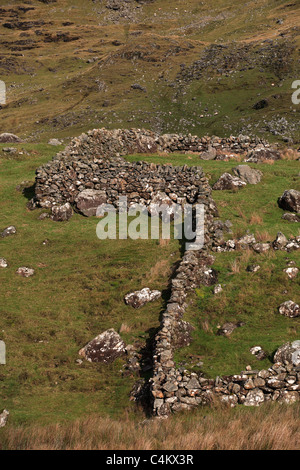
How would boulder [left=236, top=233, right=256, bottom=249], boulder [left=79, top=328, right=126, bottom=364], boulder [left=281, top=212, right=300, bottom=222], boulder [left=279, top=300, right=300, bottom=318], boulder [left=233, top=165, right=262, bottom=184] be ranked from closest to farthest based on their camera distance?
boulder [left=79, top=328, right=126, bottom=364] → boulder [left=279, top=300, right=300, bottom=318] → boulder [left=236, top=233, right=256, bottom=249] → boulder [left=281, top=212, right=300, bottom=222] → boulder [left=233, top=165, right=262, bottom=184]

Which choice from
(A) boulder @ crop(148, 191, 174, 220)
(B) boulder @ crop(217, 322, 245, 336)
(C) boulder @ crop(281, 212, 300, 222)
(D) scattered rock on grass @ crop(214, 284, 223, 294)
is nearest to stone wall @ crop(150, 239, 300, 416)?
(B) boulder @ crop(217, 322, 245, 336)

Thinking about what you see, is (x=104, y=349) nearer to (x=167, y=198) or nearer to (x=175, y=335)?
(x=175, y=335)

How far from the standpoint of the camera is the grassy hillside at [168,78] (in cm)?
6450

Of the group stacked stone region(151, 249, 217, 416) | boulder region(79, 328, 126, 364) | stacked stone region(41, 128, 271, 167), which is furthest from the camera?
stacked stone region(41, 128, 271, 167)

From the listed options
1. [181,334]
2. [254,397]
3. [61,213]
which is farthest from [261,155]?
[254,397]

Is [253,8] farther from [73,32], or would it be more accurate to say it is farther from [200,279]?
[200,279]

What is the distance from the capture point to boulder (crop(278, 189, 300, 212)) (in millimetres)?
21734

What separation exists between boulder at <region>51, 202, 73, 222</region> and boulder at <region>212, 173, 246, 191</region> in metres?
9.45

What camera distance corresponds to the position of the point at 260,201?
77.2ft

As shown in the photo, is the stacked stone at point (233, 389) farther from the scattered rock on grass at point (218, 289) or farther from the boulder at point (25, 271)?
the boulder at point (25, 271)

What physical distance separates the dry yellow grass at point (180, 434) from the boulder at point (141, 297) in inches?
276

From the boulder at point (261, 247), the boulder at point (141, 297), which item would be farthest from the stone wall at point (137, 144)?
the boulder at point (261, 247)

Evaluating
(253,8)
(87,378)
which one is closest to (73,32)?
(253,8)

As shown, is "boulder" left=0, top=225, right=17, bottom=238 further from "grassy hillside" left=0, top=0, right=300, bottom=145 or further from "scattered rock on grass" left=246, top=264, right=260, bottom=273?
"grassy hillside" left=0, top=0, right=300, bottom=145
